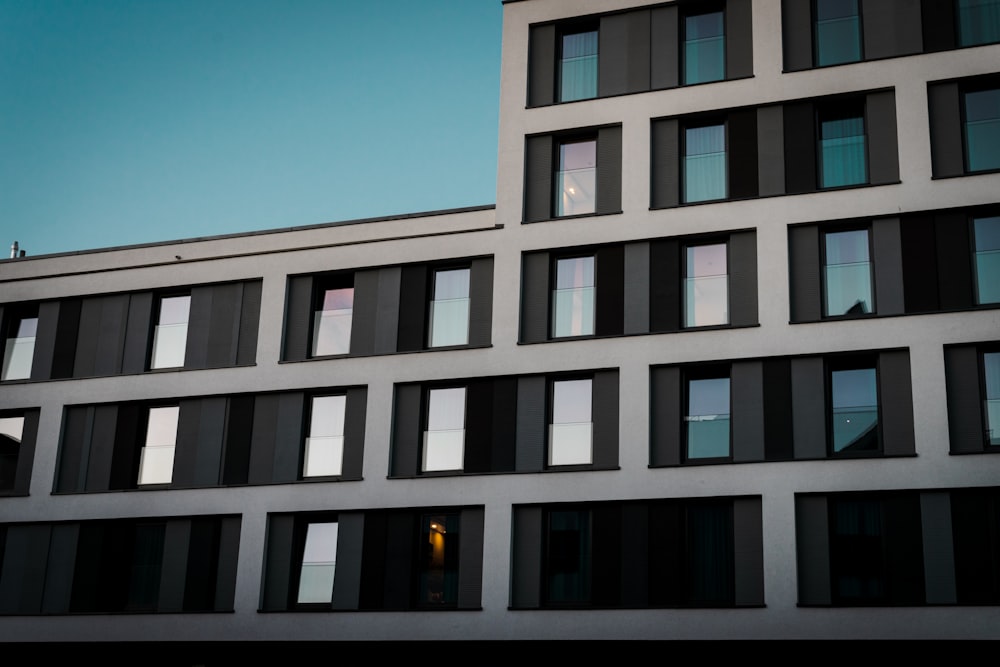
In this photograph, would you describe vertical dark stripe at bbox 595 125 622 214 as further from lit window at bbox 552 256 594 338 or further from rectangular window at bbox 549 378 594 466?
rectangular window at bbox 549 378 594 466

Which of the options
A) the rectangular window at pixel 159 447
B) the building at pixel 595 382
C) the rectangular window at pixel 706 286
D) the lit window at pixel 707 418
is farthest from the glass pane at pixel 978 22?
the rectangular window at pixel 159 447

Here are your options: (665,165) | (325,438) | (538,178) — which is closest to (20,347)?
(325,438)

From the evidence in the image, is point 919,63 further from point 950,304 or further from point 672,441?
point 672,441

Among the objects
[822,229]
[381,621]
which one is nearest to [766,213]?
[822,229]

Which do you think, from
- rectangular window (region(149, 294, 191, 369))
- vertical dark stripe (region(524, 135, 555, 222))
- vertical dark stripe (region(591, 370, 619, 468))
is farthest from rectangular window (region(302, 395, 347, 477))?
vertical dark stripe (region(524, 135, 555, 222))

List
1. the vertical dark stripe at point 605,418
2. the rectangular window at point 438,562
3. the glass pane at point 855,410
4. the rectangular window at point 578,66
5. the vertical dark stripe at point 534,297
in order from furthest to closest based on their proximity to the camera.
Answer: the rectangular window at point 578,66 < the vertical dark stripe at point 534,297 < the rectangular window at point 438,562 < the vertical dark stripe at point 605,418 < the glass pane at point 855,410

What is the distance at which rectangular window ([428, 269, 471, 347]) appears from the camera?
30.5m

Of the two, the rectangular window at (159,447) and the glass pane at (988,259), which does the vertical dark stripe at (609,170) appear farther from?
the rectangular window at (159,447)

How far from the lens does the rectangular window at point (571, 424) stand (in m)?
28.5

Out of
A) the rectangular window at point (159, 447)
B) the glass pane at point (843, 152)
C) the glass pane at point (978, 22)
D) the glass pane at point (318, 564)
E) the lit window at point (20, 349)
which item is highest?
the glass pane at point (978, 22)

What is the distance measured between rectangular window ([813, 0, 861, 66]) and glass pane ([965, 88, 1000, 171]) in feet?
9.15

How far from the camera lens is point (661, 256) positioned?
1139 inches

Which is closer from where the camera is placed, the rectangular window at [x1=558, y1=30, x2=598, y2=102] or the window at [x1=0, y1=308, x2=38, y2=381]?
the rectangular window at [x1=558, y1=30, x2=598, y2=102]

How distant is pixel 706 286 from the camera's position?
2852cm
